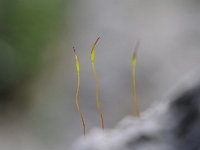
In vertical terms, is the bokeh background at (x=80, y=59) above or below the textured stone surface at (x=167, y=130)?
above

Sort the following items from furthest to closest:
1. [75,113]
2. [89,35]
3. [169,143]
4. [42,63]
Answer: [42,63] < [89,35] < [75,113] < [169,143]

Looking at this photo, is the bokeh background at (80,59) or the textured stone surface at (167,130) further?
the bokeh background at (80,59)

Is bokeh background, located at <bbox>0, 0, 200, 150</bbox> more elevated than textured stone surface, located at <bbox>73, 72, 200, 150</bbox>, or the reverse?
bokeh background, located at <bbox>0, 0, 200, 150</bbox>

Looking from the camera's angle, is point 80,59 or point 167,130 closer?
point 167,130

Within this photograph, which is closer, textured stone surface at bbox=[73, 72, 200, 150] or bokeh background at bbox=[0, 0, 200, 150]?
textured stone surface at bbox=[73, 72, 200, 150]

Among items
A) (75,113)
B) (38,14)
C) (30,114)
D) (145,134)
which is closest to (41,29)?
(38,14)

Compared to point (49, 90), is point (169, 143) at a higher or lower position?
lower

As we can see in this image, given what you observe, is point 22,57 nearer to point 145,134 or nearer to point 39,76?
point 39,76

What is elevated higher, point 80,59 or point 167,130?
point 80,59
